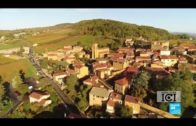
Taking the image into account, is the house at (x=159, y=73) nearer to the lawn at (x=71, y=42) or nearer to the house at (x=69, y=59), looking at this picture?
the lawn at (x=71, y=42)

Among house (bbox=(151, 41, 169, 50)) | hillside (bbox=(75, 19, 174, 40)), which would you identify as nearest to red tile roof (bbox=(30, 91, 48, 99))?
hillside (bbox=(75, 19, 174, 40))

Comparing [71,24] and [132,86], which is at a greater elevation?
[71,24]

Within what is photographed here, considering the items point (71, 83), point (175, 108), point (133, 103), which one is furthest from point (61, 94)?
point (175, 108)

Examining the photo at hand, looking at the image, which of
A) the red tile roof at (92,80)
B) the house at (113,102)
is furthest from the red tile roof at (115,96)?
the red tile roof at (92,80)

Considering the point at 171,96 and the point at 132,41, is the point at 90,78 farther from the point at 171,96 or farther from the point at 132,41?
the point at 171,96

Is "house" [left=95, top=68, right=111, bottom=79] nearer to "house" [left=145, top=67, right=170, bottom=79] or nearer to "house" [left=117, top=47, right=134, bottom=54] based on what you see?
"house" [left=117, top=47, right=134, bottom=54]
